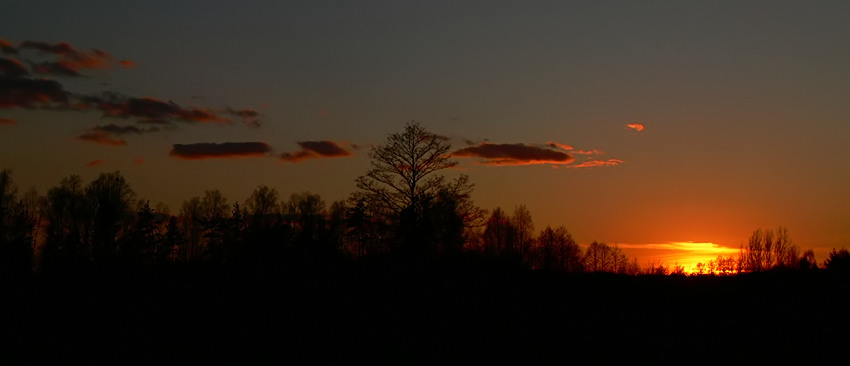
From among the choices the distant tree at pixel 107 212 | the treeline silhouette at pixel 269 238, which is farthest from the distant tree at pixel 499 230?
the distant tree at pixel 107 212

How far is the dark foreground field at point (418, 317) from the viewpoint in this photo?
693 inches

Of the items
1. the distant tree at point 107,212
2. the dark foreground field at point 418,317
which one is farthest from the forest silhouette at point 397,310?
the distant tree at point 107,212

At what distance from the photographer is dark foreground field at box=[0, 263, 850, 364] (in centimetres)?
1759

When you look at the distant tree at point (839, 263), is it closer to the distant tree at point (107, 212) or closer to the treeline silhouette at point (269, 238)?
the treeline silhouette at point (269, 238)

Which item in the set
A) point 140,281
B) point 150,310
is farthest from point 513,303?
point 140,281

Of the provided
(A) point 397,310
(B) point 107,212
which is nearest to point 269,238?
(A) point 397,310

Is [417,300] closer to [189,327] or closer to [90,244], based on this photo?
[189,327]

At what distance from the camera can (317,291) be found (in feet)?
74.9

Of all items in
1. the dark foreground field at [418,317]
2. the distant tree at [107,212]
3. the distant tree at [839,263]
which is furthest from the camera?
the distant tree at [107,212]

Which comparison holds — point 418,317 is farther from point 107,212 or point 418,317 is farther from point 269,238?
point 107,212

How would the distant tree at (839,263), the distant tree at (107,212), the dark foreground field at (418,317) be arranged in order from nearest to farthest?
the dark foreground field at (418,317)
the distant tree at (839,263)
the distant tree at (107,212)

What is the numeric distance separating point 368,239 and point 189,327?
29.1 m

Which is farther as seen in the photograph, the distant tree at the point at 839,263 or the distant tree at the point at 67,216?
the distant tree at the point at 67,216

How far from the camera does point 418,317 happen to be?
20.7 m
